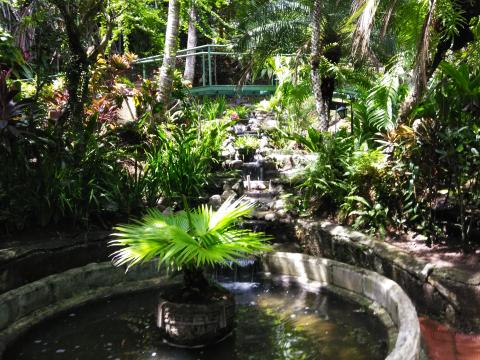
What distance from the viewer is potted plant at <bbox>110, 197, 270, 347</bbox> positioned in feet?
12.7

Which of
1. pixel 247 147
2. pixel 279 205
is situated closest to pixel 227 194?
pixel 279 205

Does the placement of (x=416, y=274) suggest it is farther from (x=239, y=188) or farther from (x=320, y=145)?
(x=239, y=188)

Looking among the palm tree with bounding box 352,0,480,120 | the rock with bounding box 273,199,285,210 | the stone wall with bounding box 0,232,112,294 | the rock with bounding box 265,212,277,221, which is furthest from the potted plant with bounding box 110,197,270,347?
the palm tree with bounding box 352,0,480,120

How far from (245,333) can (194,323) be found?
52cm

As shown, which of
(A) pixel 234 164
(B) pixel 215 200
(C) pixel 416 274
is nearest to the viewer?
(C) pixel 416 274

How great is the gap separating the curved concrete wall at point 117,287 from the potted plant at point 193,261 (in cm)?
48

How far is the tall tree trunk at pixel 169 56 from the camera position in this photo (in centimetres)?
925

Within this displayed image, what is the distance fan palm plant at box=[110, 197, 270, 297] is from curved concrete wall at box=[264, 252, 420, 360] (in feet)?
3.90

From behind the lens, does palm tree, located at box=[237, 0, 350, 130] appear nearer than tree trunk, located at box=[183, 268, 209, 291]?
No

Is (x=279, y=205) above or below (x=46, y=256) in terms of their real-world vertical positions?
above

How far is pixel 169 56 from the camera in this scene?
9.37 m

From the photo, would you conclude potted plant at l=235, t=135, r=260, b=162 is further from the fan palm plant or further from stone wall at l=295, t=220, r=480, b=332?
the fan palm plant

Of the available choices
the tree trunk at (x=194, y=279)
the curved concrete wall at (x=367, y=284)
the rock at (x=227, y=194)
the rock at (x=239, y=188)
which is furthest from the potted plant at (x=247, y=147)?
the tree trunk at (x=194, y=279)

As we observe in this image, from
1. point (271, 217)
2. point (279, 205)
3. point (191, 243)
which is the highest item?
point (279, 205)
